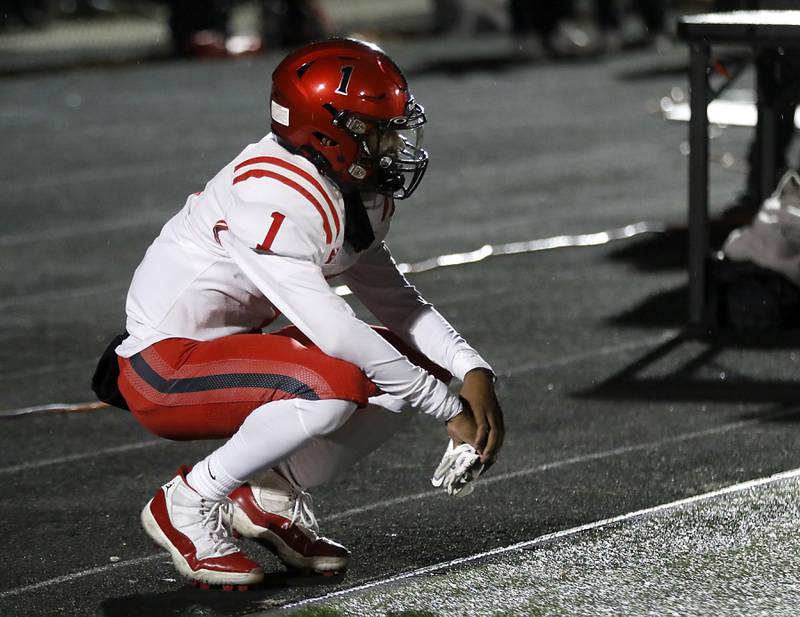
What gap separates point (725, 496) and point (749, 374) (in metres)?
1.68

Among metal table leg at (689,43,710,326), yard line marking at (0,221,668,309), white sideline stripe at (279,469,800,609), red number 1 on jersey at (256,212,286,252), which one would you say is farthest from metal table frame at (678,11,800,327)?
red number 1 on jersey at (256,212,286,252)

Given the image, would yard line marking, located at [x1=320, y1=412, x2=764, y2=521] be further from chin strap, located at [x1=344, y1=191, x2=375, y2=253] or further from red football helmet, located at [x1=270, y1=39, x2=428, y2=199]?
red football helmet, located at [x1=270, y1=39, x2=428, y2=199]

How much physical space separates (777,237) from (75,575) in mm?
3701

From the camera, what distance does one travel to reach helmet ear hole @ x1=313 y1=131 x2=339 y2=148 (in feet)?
12.8

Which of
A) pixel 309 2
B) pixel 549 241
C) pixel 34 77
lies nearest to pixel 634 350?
pixel 549 241

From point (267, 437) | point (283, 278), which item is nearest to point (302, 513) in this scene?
point (267, 437)

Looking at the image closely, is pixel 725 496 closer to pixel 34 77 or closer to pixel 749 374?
pixel 749 374

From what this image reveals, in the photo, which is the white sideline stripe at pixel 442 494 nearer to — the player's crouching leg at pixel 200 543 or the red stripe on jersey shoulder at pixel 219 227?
the player's crouching leg at pixel 200 543

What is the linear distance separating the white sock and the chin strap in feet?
1.54

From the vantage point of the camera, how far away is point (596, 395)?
592cm

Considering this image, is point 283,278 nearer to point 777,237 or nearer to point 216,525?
point 216,525

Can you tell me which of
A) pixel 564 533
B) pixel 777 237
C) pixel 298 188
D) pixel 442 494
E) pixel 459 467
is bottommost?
pixel 777 237

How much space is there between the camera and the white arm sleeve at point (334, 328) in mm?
3729

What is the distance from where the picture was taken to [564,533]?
4242 millimetres
